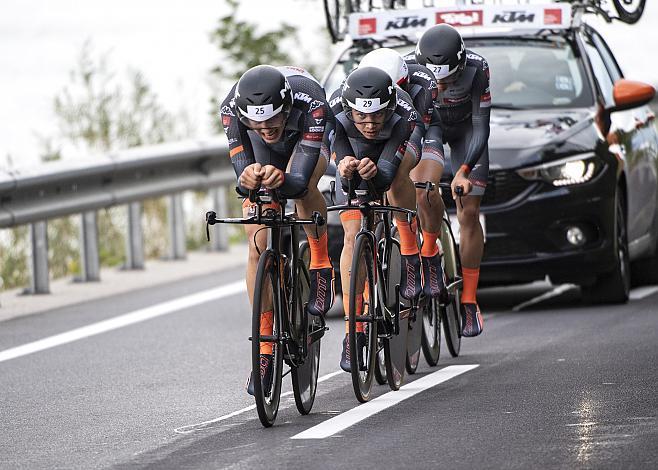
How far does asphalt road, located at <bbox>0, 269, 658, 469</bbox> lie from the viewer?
7.02 m

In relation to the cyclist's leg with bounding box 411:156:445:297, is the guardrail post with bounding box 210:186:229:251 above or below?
below

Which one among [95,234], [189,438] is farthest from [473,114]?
[95,234]

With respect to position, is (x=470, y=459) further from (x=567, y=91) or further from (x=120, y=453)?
(x=567, y=91)

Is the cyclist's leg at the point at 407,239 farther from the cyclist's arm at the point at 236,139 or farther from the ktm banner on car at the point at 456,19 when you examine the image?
the ktm banner on car at the point at 456,19

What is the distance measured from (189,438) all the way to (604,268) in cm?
511

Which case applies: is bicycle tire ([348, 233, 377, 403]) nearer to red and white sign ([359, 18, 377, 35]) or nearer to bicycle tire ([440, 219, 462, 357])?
bicycle tire ([440, 219, 462, 357])

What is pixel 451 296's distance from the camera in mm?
10156

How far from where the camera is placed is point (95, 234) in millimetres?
14555

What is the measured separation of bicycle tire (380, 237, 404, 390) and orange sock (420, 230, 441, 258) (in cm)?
68

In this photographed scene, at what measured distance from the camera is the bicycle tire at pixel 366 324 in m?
8.19

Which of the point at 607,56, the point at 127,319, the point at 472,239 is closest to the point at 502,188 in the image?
the point at 472,239

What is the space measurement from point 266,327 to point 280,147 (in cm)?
92

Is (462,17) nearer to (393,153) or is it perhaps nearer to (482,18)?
(482,18)

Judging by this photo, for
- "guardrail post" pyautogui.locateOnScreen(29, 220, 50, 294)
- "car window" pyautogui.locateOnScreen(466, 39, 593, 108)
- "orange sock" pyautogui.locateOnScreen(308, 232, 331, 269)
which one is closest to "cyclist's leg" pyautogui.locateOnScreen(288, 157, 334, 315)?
"orange sock" pyautogui.locateOnScreen(308, 232, 331, 269)
